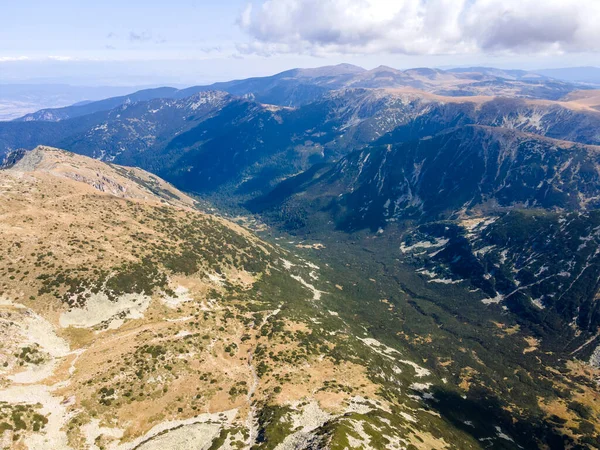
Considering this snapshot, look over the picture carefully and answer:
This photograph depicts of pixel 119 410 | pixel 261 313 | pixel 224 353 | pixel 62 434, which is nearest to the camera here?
pixel 62 434

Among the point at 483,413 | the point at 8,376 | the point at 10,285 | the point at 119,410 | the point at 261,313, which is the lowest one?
the point at 483,413

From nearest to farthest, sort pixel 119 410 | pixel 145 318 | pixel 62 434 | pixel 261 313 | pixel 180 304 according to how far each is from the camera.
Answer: pixel 62 434
pixel 119 410
pixel 145 318
pixel 180 304
pixel 261 313

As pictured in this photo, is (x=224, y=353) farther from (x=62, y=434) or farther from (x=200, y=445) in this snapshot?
(x=62, y=434)

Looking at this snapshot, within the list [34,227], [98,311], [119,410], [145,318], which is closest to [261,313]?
[145,318]

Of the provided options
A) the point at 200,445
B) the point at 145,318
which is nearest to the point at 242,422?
the point at 200,445

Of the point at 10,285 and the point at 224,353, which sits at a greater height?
the point at 10,285

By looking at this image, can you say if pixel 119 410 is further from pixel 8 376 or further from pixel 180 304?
pixel 180 304

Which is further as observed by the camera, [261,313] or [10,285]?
[261,313]

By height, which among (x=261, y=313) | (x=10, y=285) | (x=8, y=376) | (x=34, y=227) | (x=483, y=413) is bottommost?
(x=483, y=413)

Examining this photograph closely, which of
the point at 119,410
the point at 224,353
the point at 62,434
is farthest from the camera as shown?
the point at 224,353
